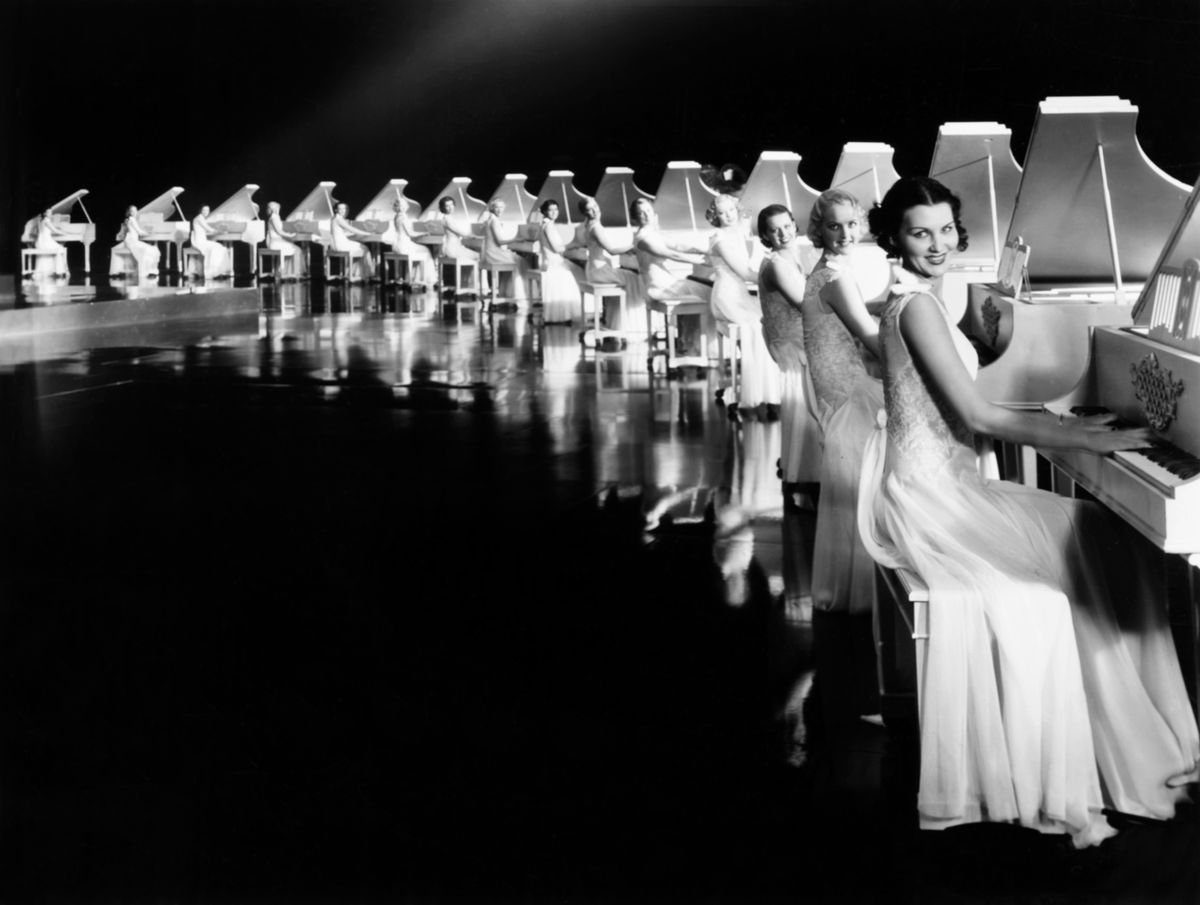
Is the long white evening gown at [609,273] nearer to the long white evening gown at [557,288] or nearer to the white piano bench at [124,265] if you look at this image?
the long white evening gown at [557,288]

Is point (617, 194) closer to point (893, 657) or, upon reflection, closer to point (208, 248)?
point (208, 248)

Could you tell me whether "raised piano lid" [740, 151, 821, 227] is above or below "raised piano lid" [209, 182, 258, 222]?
below

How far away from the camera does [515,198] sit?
15352mm

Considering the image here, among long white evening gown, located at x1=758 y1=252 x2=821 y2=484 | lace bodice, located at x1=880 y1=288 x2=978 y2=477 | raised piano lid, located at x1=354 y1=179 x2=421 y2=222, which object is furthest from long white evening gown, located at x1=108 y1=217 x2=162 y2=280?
lace bodice, located at x1=880 y1=288 x2=978 y2=477

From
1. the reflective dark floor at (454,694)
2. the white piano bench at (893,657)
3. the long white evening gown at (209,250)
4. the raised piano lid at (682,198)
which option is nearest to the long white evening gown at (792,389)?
the reflective dark floor at (454,694)

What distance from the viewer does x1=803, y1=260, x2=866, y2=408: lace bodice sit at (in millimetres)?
3838

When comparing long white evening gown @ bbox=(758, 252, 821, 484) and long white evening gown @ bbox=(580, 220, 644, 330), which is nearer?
long white evening gown @ bbox=(758, 252, 821, 484)

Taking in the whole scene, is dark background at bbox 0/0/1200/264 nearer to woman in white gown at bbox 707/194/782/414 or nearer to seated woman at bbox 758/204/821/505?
seated woman at bbox 758/204/821/505

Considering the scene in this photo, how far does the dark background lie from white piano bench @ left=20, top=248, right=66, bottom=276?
55 centimetres

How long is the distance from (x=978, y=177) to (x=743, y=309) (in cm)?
223

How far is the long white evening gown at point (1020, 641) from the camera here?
234cm

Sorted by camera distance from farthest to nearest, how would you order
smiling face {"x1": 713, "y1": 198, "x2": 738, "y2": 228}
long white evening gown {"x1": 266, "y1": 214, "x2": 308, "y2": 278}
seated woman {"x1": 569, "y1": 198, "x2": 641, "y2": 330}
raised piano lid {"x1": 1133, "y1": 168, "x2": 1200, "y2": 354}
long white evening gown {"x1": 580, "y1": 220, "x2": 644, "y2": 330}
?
1. long white evening gown {"x1": 266, "y1": 214, "x2": 308, "y2": 278}
2. long white evening gown {"x1": 580, "y1": 220, "x2": 644, "y2": 330}
3. seated woman {"x1": 569, "y1": 198, "x2": 641, "y2": 330}
4. smiling face {"x1": 713, "y1": 198, "x2": 738, "y2": 228}
5. raised piano lid {"x1": 1133, "y1": 168, "x2": 1200, "y2": 354}

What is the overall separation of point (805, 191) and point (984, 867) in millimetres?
7320

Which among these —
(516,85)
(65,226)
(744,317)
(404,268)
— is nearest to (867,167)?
(744,317)
